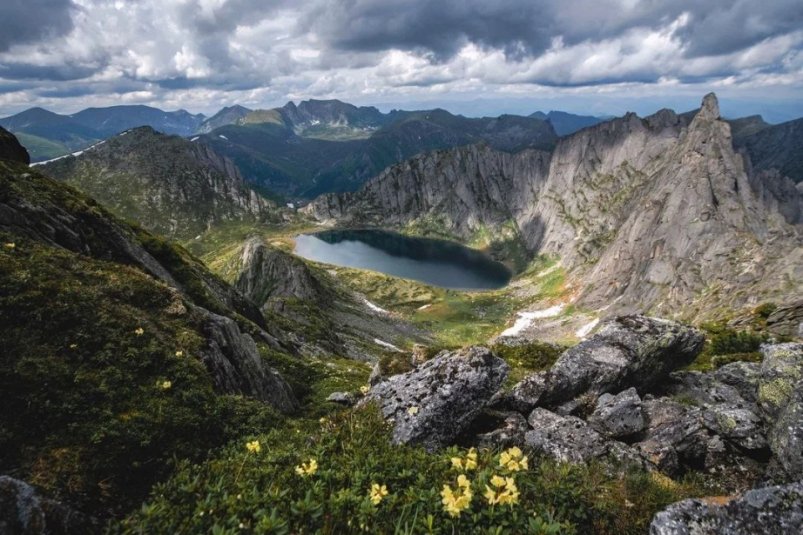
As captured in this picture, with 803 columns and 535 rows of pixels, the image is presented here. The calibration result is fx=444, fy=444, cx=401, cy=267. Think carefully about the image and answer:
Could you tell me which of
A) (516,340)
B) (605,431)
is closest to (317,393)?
(516,340)

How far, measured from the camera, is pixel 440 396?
1468 cm

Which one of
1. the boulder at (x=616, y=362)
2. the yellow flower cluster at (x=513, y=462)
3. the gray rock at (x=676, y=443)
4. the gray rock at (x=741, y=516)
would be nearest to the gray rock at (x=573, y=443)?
the gray rock at (x=676, y=443)

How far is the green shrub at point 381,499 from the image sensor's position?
670 centimetres

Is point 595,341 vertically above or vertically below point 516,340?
above

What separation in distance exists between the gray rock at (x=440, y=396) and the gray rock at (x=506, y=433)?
782 mm

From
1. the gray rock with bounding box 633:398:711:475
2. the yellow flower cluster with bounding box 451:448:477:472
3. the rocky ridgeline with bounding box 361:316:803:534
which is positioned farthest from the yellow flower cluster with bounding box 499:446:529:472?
the gray rock with bounding box 633:398:711:475

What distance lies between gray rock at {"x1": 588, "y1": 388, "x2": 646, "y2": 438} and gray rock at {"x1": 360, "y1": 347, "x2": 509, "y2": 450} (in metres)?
3.92

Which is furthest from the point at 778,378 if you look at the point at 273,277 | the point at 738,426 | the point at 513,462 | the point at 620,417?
the point at 273,277

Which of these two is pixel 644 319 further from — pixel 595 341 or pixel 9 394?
pixel 9 394

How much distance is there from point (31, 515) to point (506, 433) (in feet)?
39.9

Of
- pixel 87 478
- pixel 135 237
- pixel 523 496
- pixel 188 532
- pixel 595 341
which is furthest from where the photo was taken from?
pixel 135 237

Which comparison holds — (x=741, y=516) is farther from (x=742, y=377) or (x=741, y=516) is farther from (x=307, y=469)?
(x=742, y=377)

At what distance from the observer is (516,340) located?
122 ft

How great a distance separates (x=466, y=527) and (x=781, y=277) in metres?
183
